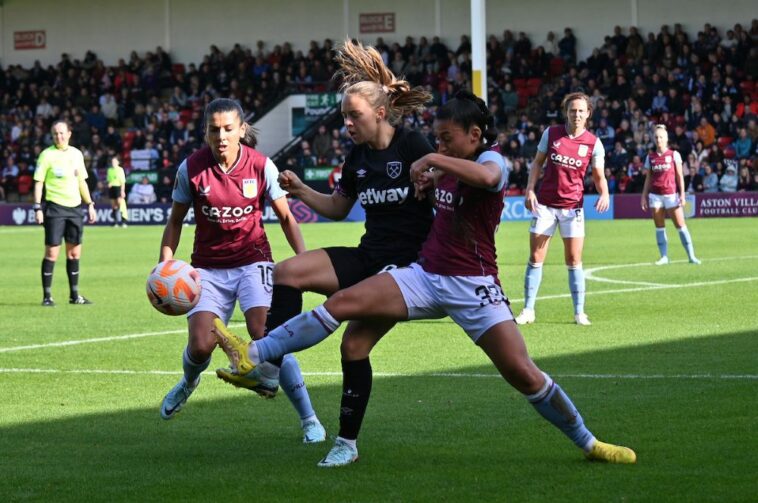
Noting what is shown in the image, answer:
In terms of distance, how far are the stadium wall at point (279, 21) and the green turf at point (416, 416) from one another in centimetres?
3058

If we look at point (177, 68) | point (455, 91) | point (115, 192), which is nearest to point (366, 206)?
point (455, 91)

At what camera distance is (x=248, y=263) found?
794 cm

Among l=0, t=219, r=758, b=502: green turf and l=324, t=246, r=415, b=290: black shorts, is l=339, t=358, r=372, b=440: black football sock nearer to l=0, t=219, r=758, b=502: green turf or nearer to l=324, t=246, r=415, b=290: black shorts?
l=0, t=219, r=758, b=502: green turf

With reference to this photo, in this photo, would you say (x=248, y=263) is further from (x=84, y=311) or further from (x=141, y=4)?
(x=141, y=4)

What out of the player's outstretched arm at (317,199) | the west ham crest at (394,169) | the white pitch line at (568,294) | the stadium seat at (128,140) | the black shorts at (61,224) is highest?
the stadium seat at (128,140)

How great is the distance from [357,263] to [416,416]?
145cm

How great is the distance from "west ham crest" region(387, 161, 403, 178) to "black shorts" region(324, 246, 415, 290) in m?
0.45

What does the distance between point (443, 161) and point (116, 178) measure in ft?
116

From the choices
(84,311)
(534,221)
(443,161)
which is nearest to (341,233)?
(84,311)

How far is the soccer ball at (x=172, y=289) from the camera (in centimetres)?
740

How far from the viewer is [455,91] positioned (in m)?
38.4

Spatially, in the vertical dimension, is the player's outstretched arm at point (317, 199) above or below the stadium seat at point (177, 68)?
below

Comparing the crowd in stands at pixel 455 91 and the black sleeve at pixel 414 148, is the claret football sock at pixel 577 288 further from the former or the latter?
the crowd in stands at pixel 455 91

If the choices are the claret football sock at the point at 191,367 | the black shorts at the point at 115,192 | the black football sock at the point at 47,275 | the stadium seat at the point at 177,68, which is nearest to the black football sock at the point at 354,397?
the claret football sock at the point at 191,367
